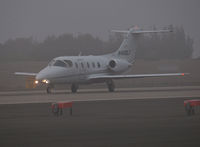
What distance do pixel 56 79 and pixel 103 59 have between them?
6.90 metres

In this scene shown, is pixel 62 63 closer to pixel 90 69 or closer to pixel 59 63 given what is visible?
pixel 59 63

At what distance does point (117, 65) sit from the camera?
4275 cm

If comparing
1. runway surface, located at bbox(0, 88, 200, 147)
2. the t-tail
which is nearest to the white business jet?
the t-tail

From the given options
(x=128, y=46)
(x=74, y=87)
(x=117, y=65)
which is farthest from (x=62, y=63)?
(x=128, y=46)

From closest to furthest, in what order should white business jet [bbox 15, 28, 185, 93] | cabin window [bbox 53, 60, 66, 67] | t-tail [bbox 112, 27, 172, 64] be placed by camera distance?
white business jet [bbox 15, 28, 185, 93] < cabin window [bbox 53, 60, 66, 67] < t-tail [bbox 112, 27, 172, 64]

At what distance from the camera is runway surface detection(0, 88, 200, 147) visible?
13812mm

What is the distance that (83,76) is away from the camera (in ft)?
131

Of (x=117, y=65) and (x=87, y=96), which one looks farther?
(x=117, y=65)

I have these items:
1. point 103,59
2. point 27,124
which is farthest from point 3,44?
point 27,124

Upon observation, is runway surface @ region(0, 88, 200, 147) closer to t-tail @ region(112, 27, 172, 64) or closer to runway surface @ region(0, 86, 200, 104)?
runway surface @ region(0, 86, 200, 104)

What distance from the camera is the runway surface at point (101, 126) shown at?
13.8 metres

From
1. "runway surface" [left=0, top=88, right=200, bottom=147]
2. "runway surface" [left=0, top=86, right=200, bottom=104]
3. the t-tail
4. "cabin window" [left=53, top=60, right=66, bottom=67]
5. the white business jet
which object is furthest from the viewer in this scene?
the t-tail

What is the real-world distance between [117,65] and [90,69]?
2.96m

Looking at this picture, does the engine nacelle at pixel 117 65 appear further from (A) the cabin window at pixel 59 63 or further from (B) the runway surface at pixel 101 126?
(B) the runway surface at pixel 101 126
